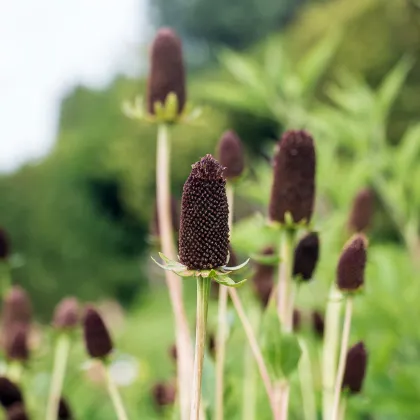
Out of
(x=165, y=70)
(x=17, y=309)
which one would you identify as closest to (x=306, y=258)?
(x=165, y=70)

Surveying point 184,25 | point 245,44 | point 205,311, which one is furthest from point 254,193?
point 184,25

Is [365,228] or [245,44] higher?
[245,44]

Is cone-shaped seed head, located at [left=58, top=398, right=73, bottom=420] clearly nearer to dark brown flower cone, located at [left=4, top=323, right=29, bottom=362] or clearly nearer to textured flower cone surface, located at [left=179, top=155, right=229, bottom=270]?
dark brown flower cone, located at [left=4, top=323, right=29, bottom=362]

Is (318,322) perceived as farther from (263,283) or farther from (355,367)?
(355,367)

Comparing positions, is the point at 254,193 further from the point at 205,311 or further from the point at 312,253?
the point at 205,311

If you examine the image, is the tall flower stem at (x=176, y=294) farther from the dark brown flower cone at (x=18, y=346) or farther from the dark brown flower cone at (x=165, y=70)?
the dark brown flower cone at (x=18, y=346)

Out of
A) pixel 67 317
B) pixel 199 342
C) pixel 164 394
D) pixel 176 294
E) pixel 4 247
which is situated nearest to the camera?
pixel 199 342
